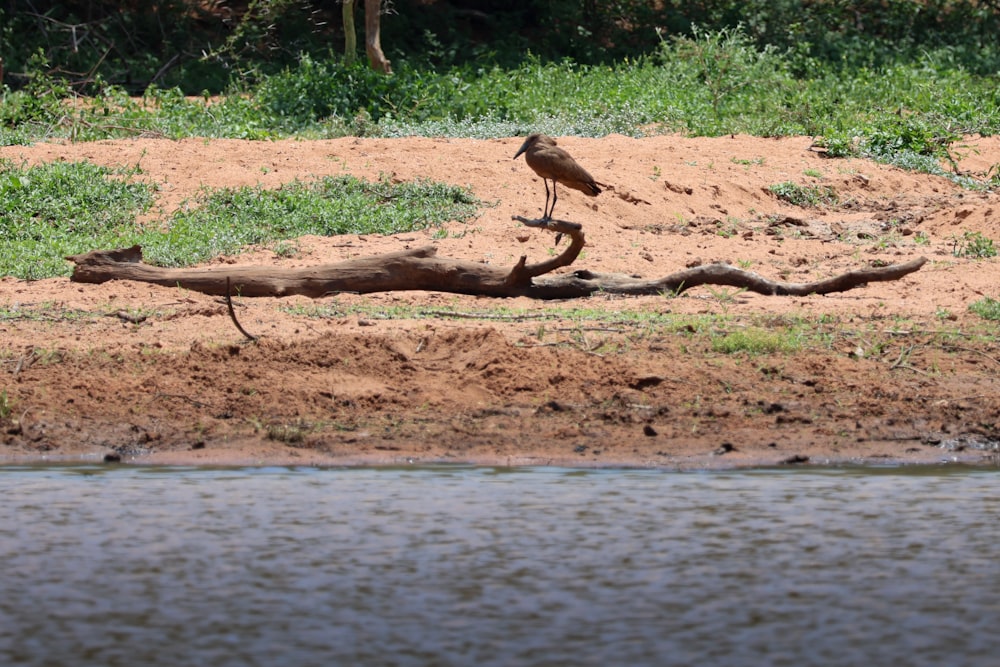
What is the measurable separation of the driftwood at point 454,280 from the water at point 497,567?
115 inches

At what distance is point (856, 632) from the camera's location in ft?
12.7

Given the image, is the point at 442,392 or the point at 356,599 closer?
the point at 356,599

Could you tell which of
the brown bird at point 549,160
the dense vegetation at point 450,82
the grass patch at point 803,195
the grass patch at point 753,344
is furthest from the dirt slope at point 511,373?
the dense vegetation at point 450,82

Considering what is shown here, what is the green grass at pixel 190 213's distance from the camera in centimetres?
1029

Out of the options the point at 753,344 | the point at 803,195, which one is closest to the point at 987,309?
the point at 753,344

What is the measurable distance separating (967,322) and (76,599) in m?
5.55

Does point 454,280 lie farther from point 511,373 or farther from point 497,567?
point 497,567

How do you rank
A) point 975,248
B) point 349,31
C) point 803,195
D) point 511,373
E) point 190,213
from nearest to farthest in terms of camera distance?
point 511,373 → point 975,248 → point 190,213 → point 803,195 → point 349,31

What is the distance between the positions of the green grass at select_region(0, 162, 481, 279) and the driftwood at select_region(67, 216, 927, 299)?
1.16 m

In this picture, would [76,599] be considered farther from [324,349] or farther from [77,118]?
[77,118]

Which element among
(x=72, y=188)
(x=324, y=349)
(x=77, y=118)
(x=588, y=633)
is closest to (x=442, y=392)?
(x=324, y=349)

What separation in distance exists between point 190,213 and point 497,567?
23.6 ft

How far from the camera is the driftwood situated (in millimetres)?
8711

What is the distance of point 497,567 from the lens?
14.9 ft
